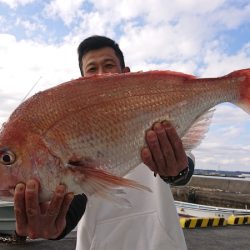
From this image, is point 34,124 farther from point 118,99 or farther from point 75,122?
point 118,99

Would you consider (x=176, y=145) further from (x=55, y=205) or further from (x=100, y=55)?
(x=100, y=55)

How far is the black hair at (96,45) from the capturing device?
4039 millimetres

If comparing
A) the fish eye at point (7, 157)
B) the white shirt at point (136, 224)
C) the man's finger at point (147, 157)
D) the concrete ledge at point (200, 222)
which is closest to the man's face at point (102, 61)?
the white shirt at point (136, 224)

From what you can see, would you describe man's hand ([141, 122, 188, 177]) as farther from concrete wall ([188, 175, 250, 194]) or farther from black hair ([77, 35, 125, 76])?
concrete wall ([188, 175, 250, 194])

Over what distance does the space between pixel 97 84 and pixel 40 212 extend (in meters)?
0.95

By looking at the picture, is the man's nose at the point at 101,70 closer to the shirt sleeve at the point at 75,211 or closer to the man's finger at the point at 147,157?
the shirt sleeve at the point at 75,211

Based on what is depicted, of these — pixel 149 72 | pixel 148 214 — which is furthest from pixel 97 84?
pixel 148 214

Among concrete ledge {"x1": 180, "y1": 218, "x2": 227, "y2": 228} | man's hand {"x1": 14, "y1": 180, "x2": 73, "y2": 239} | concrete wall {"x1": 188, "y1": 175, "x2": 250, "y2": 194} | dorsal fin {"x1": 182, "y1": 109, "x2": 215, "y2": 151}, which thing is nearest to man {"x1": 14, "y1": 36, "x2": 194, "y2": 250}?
man's hand {"x1": 14, "y1": 180, "x2": 73, "y2": 239}

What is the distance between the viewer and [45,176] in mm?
2291

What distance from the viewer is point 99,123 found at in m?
2.52

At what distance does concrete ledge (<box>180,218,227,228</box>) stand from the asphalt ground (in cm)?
29

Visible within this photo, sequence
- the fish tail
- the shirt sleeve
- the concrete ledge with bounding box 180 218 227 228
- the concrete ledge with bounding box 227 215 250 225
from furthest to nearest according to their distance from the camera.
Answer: the concrete ledge with bounding box 227 215 250 225 < the concrete ledge with bounding box 180 218 227 228 < the shirt sleeve < the fish tail

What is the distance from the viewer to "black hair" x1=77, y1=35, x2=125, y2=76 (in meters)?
4.04

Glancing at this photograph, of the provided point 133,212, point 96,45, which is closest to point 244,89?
point 133,212
